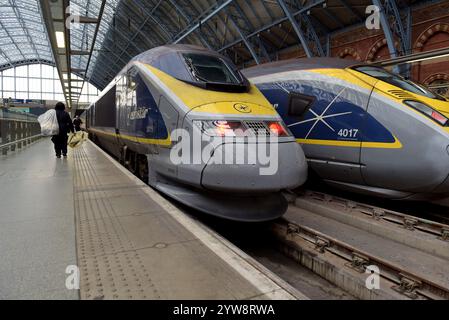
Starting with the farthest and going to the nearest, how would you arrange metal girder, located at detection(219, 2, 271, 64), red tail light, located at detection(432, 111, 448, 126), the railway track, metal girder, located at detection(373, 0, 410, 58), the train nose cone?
metal girder, located at detection(219, 2, 271, 64)
metal girder, located at detection(373, 0, 410, 58)
red tail light, located at detection(432, 111, 448, 126)
the train nose cone
the railway track

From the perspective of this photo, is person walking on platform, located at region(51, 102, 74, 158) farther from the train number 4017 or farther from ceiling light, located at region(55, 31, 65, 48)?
the train number 4017

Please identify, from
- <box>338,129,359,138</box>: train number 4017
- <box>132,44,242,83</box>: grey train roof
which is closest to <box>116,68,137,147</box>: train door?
<box>132,44,242,83</box>: grey train roof

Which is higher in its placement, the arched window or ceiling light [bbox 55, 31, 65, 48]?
the arched window

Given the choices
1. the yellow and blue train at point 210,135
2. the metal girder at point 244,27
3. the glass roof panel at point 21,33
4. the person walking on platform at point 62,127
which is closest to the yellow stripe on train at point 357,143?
the yellow and blue train at point 210,135

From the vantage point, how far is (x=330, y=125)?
17.9ft

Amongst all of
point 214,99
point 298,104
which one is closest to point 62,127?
point 214,99

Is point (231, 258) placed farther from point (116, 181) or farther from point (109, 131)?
point (109, 131)

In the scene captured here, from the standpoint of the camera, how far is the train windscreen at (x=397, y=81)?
16.6 feet

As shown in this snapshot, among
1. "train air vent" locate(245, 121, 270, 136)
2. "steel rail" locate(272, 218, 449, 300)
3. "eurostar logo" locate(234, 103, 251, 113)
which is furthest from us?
"eurostar logo" locate(234, 103, 251, 113)

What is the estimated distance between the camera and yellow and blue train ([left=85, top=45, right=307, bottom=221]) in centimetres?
372

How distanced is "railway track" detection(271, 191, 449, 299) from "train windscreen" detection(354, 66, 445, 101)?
71.8 inches
